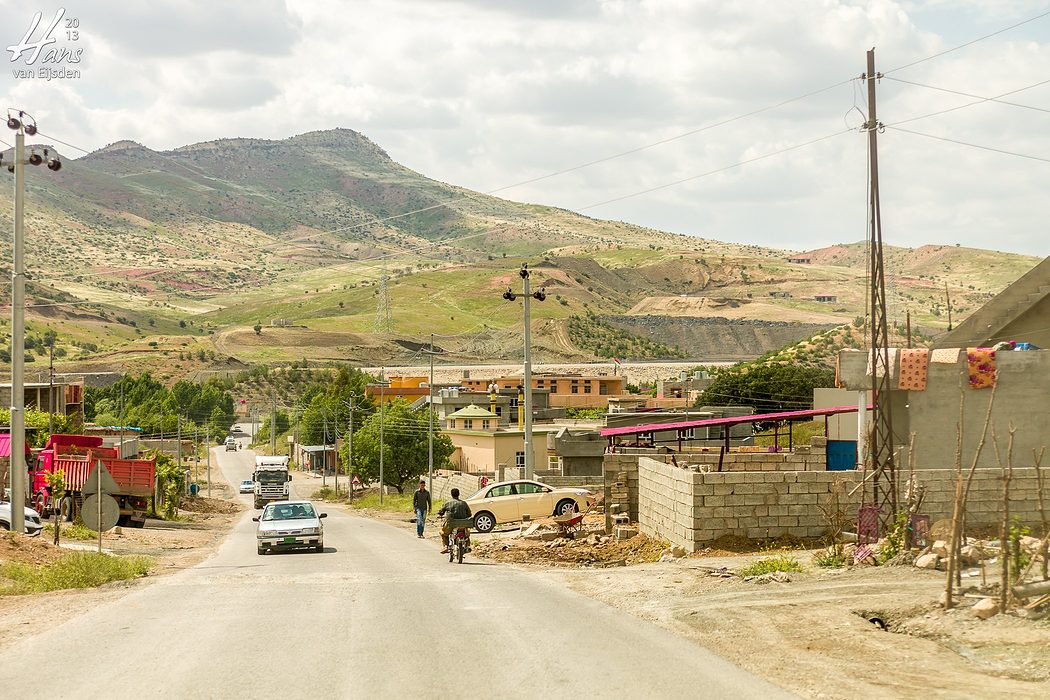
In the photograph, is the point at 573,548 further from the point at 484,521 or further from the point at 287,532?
the point at 484,521

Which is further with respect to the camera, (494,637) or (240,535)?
(240,535)

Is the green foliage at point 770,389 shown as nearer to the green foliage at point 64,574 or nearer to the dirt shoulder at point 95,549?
the dirt shoulder at point 95,549

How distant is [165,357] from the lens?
17788cm

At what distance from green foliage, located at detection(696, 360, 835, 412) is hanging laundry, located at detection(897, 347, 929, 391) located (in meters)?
65.8

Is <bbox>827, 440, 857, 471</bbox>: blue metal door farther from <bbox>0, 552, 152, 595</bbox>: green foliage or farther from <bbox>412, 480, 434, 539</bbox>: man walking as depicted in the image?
<bbox>0, 552, 152, 595</bbox>: green foliage

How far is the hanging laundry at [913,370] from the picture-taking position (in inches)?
991

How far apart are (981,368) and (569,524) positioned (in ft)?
35.5

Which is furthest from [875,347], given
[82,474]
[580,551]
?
[82,474]

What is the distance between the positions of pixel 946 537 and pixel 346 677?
13.2 m

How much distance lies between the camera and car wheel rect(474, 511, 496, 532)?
109 feet

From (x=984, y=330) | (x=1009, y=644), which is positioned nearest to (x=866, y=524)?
(x=1009, y=644)

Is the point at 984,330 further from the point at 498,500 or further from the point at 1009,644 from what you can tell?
the point at 1009,644

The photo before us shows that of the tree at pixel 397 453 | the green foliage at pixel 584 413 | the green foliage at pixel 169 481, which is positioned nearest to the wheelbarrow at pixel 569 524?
the green foliage at pixel 169 481

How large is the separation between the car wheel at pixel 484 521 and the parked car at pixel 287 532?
19.5 ft
